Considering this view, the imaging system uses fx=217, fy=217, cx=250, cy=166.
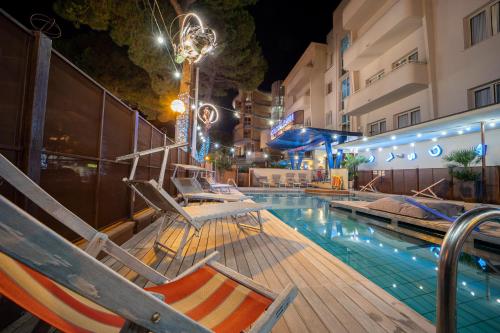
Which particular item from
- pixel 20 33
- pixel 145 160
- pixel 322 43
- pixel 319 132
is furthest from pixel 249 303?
pixel 322 43

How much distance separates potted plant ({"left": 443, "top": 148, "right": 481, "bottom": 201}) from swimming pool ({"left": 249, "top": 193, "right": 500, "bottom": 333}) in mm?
6673

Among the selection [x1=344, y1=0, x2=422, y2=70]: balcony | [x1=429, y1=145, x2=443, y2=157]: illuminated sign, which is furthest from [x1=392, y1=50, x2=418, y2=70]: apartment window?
[x1=429, y1=145, x2=443, y2=157]: illuminated sign

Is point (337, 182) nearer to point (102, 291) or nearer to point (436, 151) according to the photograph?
point (436, 151)

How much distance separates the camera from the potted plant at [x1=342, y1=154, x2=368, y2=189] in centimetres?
1481

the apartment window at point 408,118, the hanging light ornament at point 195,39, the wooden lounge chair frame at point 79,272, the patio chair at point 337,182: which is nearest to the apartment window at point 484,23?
the apartment window at point 408,118

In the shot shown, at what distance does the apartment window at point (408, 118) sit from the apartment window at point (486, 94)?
8.32 ft

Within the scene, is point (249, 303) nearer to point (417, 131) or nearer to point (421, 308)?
point (421, 308)

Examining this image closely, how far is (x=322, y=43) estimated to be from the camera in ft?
76.5

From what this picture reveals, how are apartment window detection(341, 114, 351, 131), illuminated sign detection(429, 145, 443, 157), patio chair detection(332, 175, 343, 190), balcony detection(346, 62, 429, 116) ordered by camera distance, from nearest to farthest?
1. illuminated sign detection(429, 145, 443, 157)
2. balcony detection(346, 62, 429, 116)
3. patio chair detection(332, 175, 343, 190)
4. apartment window detection(341, 114, 351, 131)

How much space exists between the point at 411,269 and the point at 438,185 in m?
10.1

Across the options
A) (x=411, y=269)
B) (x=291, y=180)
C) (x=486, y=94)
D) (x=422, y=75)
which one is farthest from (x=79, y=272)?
(x=291, y=180)

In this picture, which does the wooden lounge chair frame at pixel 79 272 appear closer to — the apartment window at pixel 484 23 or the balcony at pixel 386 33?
the apartment window at pixel 484 23

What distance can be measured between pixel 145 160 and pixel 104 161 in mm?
1841

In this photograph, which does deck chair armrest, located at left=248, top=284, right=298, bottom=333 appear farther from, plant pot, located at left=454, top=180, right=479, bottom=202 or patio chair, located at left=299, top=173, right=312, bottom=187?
patio chair, located at left=299, top=173, right=312, bottom=187
